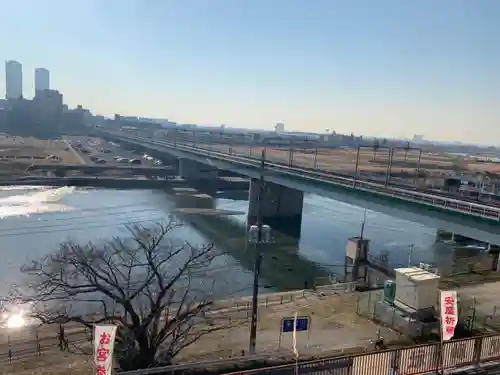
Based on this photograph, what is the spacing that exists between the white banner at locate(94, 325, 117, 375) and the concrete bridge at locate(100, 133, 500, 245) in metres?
12.6

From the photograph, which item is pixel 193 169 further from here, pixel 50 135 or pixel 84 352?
pixel 50 135

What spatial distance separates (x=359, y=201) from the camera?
27.9 metres

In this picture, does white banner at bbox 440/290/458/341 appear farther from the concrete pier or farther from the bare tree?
the concrete pier

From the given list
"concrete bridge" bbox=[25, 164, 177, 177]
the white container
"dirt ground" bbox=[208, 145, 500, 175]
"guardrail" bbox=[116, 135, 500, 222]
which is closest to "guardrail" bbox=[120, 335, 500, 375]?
the white container

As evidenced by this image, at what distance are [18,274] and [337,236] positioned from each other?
2297cm

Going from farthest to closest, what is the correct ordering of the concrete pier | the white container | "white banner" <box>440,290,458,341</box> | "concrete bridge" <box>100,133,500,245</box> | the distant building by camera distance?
1. the distant building
2. the concrete pier
3. "concrete bridge" <box>100,133,500,245</box>
4. the white container
5. "white banner" <box>440,290,458,341</box>

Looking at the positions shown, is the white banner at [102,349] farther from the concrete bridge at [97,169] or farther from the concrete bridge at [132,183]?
the concrete bridge at [97,169]

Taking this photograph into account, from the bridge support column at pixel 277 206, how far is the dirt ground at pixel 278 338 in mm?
23865

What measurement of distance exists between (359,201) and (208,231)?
42.0 ft

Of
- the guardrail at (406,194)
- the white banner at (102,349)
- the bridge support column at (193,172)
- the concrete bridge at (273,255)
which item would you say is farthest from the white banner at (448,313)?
the bridge support column at (193,172)

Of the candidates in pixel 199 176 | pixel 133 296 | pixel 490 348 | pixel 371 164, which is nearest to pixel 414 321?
pixel 490 348

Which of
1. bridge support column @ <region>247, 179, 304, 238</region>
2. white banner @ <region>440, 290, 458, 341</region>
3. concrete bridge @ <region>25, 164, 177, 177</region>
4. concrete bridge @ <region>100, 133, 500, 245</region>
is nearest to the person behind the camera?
white banner @ <region>440, 290, 458, 341</region>

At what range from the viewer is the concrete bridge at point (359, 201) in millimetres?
20056

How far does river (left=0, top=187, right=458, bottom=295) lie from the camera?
25.3 meters
